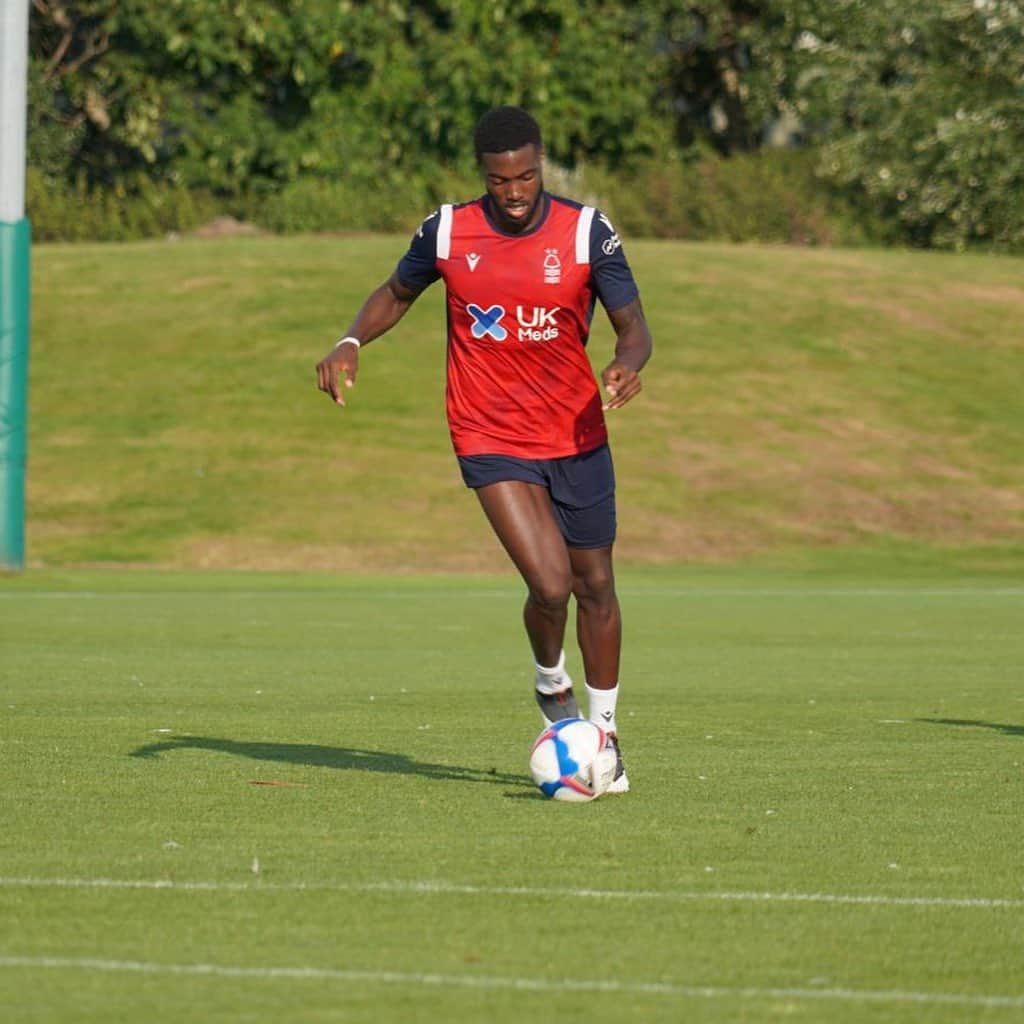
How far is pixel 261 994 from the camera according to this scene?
599 centimetres

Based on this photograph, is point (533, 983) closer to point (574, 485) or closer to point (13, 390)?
point (574, 485)

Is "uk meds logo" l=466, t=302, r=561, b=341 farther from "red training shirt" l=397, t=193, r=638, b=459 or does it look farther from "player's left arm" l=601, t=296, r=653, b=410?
"player's left arm" l=601, t=296, r=653, b=410

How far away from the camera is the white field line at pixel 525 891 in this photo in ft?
24.1

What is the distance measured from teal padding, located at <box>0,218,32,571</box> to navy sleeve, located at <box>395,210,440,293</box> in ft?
57.3

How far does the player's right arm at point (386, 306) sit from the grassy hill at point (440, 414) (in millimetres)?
21276

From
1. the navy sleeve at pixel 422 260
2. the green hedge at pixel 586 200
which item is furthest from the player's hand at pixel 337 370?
the green hedge at pixel 586 200

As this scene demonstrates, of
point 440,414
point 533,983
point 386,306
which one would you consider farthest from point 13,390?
point 533,983

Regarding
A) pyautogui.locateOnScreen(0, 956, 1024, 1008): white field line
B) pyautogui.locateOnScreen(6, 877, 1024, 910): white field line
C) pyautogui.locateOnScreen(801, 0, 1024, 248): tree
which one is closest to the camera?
pyautogui.locateOnScreen(0, 956, 1024, 1008): white field line

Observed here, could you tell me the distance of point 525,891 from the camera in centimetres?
746

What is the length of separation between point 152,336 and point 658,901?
35.7 metres

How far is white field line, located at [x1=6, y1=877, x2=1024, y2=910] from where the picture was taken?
735 cm

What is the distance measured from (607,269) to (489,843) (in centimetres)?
264

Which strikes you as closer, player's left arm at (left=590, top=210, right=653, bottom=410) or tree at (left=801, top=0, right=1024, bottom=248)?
player's left arm at (left=590, top=210, right=653, bottom=410)

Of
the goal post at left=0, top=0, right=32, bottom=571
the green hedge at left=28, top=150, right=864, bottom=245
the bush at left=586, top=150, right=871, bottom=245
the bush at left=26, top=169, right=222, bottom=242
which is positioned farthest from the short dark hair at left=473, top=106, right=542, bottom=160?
the bush at left=26, top=169, right=222, bottom=242
